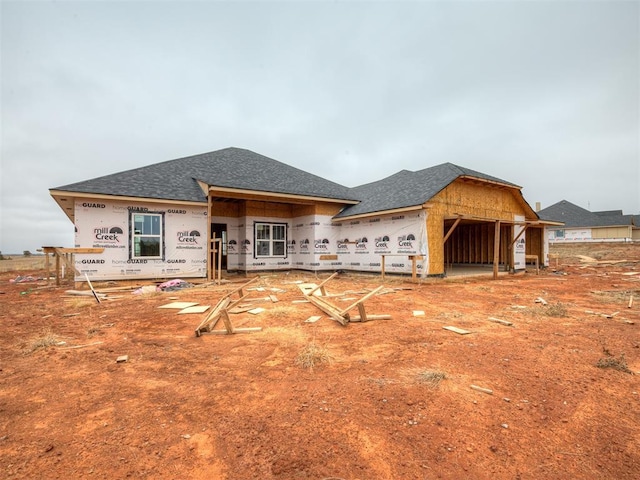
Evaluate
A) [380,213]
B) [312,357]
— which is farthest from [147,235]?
[312,357]

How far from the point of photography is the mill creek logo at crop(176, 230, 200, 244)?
14.0m

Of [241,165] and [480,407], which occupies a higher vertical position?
[241,165]

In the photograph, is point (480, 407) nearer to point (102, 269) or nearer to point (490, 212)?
point (102, 269)

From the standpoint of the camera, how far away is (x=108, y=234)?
41.4 feet

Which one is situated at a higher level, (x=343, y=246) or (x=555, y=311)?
(x=343, y=246)

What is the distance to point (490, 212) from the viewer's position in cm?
1639

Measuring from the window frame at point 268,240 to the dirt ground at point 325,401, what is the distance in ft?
35.7

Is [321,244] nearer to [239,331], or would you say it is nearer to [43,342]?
[239,331]

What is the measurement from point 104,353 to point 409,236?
39.6ft

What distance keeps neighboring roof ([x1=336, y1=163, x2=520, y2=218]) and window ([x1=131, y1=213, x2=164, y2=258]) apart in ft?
30.4

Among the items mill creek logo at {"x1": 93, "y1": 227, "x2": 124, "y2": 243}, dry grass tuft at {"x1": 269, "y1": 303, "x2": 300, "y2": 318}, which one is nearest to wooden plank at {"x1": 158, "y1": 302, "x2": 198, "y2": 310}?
dry grass tuft at {"x1": 269, "y1": 303, "x2": 300, "y2": 318}

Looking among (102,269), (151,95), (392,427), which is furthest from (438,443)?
(151,95)

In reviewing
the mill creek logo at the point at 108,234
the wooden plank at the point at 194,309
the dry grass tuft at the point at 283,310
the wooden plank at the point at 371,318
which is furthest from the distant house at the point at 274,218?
the dry grass tuft at the point at 283,310

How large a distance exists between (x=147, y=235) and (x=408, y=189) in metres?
12.8
